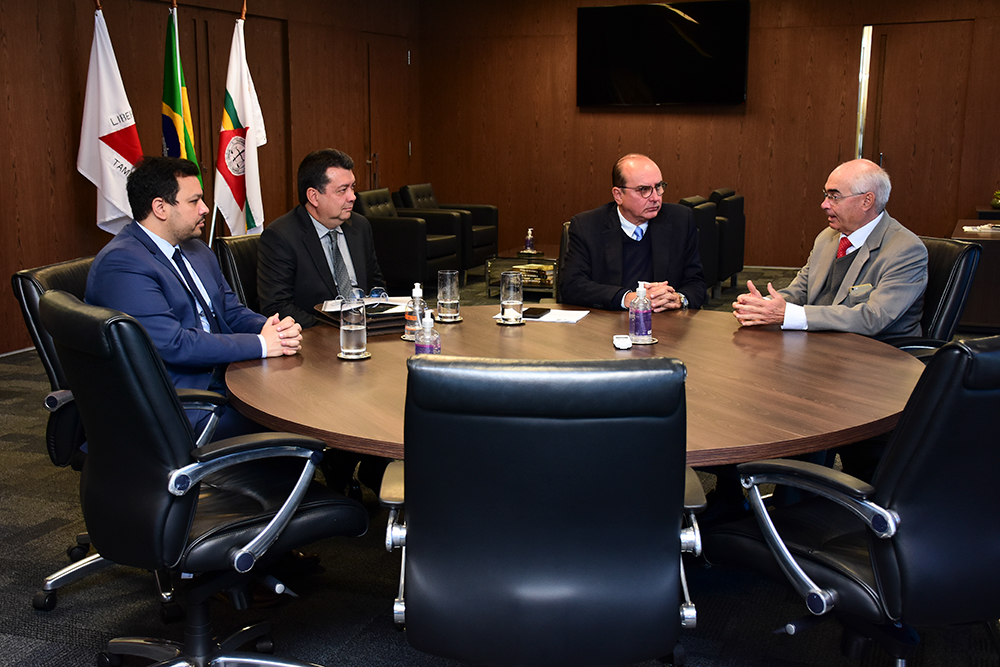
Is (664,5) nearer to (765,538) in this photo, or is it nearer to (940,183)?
(940,183)

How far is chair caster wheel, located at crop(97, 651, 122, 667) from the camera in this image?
7.55 ft

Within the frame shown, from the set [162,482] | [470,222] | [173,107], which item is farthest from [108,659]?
[470,222]

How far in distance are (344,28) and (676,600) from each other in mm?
9217

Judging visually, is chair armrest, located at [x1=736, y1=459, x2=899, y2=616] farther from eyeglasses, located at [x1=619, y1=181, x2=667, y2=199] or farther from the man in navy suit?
eyeglasses, located at [x1=619, y1=181, x2=667, y2=199]

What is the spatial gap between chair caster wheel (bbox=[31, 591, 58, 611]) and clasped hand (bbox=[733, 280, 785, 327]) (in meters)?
2.35

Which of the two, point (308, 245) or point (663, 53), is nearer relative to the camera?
point (308, 245)

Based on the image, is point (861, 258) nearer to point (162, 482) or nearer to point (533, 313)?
point (533, 313)

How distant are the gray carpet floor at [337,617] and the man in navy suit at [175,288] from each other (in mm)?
560

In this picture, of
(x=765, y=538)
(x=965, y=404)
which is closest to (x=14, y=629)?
(x=765, y=538)

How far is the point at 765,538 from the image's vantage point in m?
1.90

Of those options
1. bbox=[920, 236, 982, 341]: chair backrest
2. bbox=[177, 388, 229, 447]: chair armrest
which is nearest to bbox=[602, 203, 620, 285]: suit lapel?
bbox=[920, 236, 982, 341]: chair backrest

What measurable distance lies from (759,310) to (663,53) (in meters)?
7.73

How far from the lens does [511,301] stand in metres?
3.25

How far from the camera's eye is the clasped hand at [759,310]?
3.11 metres
